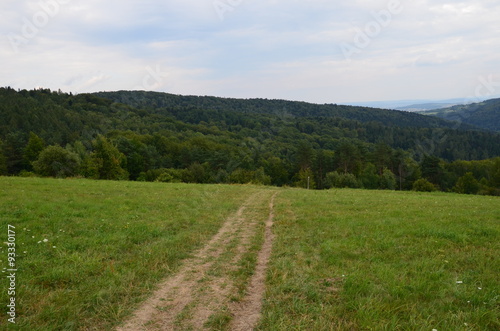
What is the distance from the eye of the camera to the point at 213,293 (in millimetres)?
6828

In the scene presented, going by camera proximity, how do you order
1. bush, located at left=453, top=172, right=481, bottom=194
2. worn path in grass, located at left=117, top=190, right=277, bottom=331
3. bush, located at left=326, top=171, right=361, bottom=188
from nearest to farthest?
worn path in grass, located at left=117, top=190, right=277, bottom=331, bush, located at left=326, top=171, right=361, bottom=188, bush, located at left=453, top=172, right=481, bottom=194

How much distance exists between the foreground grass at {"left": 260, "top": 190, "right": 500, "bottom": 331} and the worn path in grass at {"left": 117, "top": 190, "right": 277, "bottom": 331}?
0.46 m

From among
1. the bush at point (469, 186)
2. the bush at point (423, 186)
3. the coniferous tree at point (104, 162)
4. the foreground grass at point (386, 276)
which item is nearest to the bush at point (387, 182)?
the bush at point (423, 186)

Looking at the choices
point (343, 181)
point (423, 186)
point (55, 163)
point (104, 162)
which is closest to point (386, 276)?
point (55, 163)

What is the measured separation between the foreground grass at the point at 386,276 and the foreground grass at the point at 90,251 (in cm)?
330

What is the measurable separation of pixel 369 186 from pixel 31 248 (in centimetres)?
8157

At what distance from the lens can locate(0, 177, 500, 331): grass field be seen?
575 centimetres

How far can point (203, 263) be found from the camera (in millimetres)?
8820

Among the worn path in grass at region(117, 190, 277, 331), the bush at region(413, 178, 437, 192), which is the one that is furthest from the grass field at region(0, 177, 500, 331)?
the bush at region(413, 178, 437, 192)

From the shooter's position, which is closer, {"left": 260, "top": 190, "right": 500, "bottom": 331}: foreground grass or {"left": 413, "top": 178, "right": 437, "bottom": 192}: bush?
{"left": 260, "top": 190, "right": 500, "bottom": 331}: foreground grass

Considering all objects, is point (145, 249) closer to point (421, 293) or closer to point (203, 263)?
point (203, 263)

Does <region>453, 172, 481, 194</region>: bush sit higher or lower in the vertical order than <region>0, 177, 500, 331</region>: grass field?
lower

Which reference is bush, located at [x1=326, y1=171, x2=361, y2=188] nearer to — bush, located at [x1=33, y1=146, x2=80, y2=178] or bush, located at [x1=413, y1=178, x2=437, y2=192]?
bush, located at [x1=413, y1=178, x2=437, y2=192]

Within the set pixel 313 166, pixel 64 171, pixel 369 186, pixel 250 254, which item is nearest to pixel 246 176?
pixel 313 166
